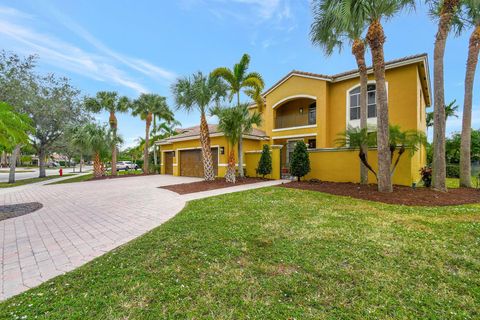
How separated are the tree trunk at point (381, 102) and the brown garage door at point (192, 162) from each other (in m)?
11.5

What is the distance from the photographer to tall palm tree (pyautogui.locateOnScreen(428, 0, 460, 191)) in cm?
958

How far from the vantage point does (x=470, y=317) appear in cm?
231

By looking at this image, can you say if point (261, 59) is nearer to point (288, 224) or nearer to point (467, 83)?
point (467, 83)

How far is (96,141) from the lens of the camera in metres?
19.6

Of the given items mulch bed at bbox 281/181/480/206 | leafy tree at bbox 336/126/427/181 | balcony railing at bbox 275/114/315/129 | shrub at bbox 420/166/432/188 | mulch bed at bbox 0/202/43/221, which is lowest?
mulch bed at bbox 0/202/43/221

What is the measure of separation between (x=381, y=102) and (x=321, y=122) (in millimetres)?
7060

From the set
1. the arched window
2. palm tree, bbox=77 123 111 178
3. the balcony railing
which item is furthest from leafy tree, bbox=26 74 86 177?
the arched window

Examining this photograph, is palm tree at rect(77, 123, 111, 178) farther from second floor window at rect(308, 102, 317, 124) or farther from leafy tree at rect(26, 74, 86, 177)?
second floor window at rect(308, 102, 317, 124)

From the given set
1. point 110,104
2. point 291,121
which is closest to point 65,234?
point 291,121

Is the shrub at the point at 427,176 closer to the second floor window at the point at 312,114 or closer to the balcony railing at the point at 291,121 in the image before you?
the second floor window at the point at 312,114

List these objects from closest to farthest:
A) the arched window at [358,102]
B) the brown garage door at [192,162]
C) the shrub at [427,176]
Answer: the shrub at [427,176] < the arched window at [358,102] < the brown garage door at [192,162]

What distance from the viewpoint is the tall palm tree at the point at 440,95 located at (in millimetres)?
9578

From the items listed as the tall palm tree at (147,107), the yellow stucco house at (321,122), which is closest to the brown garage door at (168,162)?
the yellow stucco house at (321,122)

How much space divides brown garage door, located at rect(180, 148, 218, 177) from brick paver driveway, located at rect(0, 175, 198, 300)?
30.5 feet
